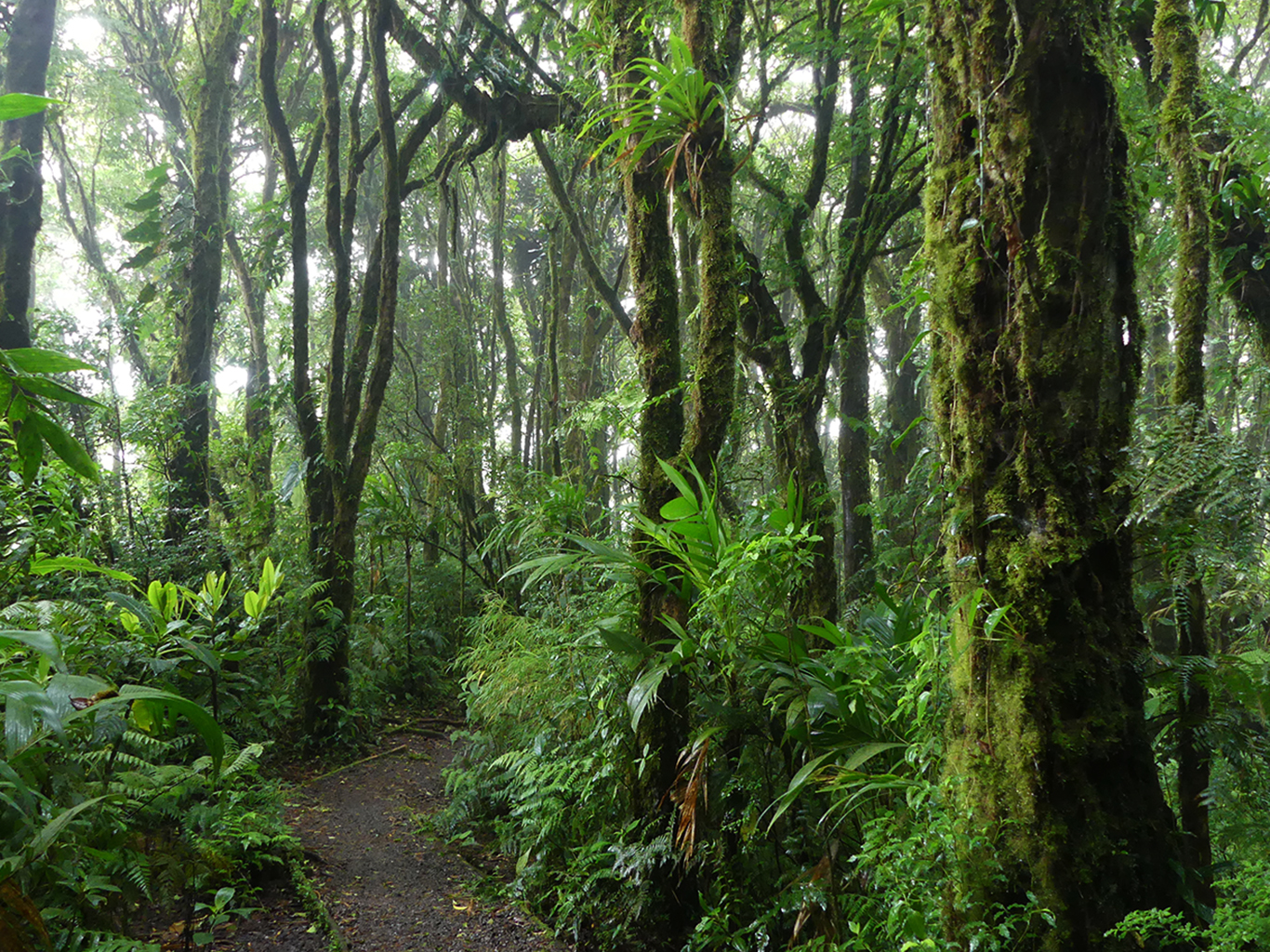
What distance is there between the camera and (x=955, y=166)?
2.20 m

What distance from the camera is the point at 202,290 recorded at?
27.2 ft

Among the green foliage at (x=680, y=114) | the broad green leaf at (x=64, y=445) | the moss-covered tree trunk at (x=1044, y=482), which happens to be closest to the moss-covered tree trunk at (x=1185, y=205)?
the moss-covered tree trunk at (x=1044, y=482)

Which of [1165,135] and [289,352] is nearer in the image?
[1165,135]

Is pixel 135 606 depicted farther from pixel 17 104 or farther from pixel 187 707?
pixel 17 104

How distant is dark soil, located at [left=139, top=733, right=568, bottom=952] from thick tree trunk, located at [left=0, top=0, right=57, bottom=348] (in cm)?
549

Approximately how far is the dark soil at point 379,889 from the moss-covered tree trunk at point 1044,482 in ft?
7.56

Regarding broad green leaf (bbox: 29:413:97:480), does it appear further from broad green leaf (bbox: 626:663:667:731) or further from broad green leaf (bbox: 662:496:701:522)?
broad green leaf (bbox: 662:496:701:522)

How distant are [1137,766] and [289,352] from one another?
24.3 ft

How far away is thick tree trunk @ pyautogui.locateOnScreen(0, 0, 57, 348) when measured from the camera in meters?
7.06

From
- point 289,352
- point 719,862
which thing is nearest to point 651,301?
point 719,862

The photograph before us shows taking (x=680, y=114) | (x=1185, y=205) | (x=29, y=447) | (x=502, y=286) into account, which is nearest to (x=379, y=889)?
(x=29, y=447)

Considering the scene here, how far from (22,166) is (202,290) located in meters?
1.81

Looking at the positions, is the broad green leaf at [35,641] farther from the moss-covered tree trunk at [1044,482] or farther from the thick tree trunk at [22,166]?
the thick tree trunk at [22,166]

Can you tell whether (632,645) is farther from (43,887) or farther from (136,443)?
(136,443)
